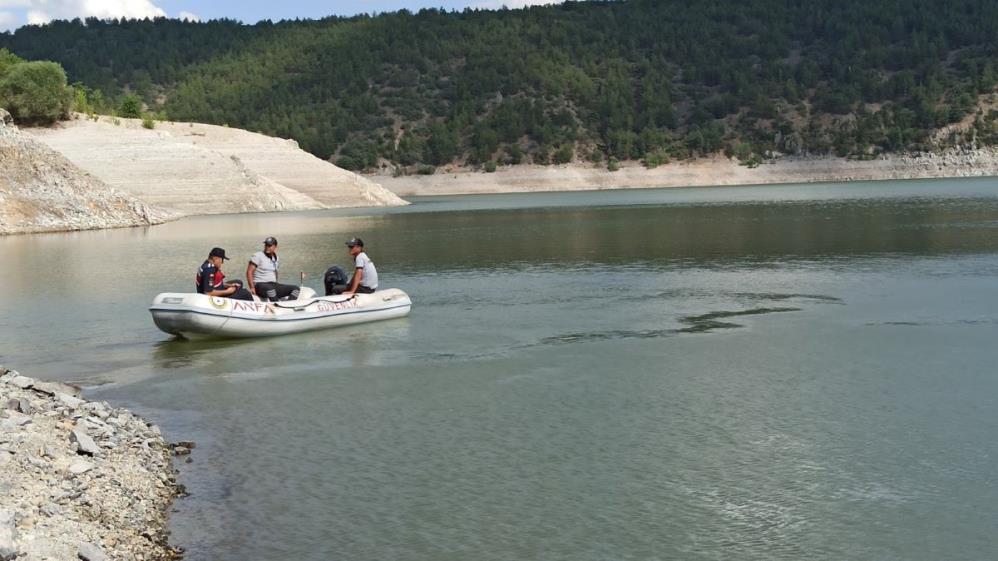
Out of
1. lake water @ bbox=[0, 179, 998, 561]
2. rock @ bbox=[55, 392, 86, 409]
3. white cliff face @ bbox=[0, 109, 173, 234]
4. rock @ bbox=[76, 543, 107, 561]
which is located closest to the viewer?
rock @ bbox=[76, 543, 107, 561]

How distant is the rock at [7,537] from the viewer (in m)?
8.78

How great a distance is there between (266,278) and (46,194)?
42925 mm

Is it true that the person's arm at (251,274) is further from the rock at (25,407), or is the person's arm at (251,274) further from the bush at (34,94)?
the bush at (34,94)

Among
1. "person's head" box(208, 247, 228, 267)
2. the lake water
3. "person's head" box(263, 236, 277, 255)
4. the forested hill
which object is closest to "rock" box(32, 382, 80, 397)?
the lake water

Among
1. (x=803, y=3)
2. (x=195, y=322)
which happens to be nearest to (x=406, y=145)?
(x=803, y=3)

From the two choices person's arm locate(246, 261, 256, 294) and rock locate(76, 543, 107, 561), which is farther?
person's arm locate(246, 261, 256, 294)

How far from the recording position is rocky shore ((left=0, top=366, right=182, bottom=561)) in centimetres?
958

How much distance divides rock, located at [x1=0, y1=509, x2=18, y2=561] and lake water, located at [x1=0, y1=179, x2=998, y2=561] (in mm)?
1757

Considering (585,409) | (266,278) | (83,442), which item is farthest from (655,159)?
(83,442)

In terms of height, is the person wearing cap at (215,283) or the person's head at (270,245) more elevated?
the person's head at (270,245)

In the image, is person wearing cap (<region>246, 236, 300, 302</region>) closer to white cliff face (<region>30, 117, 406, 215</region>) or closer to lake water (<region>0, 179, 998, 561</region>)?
lake water (<region>0, 179, 998, 561</region>)

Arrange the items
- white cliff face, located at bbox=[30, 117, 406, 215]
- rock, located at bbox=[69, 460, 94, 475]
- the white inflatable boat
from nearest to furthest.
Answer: rock, located at bbox=[69, 460, 94, 475], the white inflatable boat, white cliff face, located at bbox=[30, 117, 406, 215]

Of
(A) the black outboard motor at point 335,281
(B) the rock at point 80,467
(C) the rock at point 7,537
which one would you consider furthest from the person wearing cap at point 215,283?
(C) the rock at point 7,537

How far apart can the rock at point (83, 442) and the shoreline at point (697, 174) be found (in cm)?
12836
